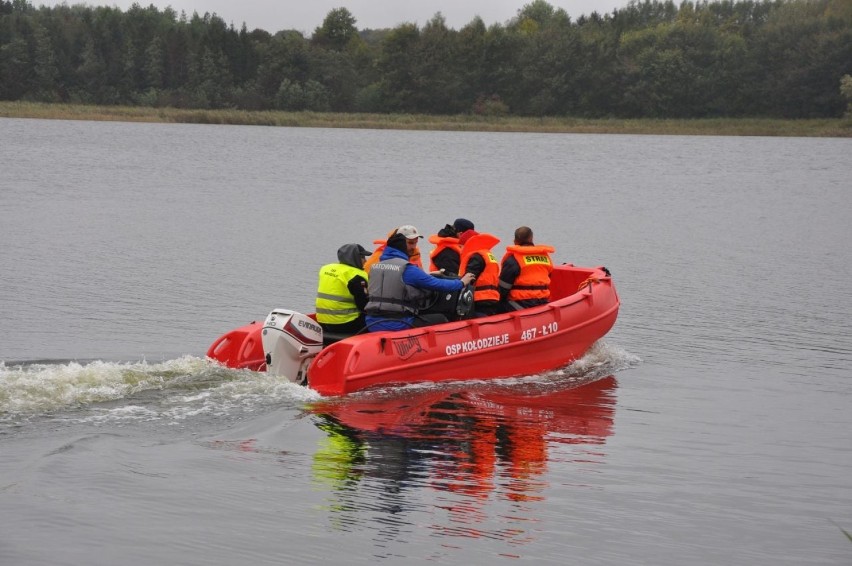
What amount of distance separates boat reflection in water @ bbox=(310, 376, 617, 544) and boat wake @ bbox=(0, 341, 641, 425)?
0.46 metres

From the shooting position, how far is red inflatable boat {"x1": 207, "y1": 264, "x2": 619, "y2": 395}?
9797 millimetres

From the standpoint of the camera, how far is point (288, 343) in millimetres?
9867

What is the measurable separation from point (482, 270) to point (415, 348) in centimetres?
126

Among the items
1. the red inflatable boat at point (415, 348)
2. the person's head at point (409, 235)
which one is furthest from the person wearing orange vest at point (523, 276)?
the person's head at point (409, 235)

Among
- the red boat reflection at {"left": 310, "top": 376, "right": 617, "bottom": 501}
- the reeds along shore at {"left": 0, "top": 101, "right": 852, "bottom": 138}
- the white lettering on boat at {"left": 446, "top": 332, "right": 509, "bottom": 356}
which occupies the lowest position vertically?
the red boat reflection at {"left": 310, "top": 376, "right": 617, "bottom": 501}

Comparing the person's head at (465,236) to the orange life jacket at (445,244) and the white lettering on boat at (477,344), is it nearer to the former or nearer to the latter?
the orange life jacket at (445,244)

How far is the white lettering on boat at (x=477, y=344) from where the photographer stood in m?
10.5

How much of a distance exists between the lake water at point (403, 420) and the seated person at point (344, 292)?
0.78 m

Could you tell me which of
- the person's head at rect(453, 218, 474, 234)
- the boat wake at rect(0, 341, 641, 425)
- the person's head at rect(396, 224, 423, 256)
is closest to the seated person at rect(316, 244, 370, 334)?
the person's head at rect(396, 224, 423, 256)

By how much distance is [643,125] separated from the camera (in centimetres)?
6328

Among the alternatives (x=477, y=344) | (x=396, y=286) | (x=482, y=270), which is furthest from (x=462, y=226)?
(x=396, y=286)

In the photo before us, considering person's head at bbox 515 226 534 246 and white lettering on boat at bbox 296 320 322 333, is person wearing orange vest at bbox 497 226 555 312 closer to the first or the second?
person's head at bbox 515 226 534 246

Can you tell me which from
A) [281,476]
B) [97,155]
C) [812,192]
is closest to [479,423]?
[281,476]

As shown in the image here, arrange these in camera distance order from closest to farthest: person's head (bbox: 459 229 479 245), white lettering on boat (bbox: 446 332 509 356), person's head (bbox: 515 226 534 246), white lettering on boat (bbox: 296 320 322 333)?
white lettering on boat (bbox: 296 320 322 333), white lettering on boat (bbox: 446 332 509 356), person's head (bbox: 515 226 534 246), person's head (bbox: 459 229 479 245)
